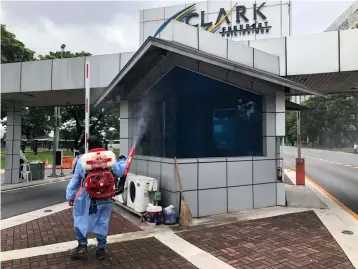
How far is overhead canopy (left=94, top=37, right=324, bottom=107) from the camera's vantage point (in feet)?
21.3

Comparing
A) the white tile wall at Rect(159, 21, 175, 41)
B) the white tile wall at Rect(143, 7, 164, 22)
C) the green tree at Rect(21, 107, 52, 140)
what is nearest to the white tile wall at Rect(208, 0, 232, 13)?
the white tile wall at Rect(143, 7, 164, 22)

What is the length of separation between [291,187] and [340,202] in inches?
101

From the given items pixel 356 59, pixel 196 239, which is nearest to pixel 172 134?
pixel 196 239

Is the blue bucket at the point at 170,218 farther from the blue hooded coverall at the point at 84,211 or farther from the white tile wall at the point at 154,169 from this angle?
the blue hooded coverall at the point at 84,211

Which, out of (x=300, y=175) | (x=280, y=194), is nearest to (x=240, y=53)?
(x=280, y=194)

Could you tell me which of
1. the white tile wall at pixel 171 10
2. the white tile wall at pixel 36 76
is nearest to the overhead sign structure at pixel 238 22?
the white tile wall at pixel 171 10

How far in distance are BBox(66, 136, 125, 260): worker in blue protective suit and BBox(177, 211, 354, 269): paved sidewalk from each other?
1534 millimetres

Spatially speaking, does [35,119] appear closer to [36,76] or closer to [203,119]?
[36,76]

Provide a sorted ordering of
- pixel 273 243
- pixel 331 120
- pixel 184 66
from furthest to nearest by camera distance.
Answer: pixel 331 120
pixel 184 66
pixel 273 243

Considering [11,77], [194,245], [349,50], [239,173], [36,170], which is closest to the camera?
[194,245]

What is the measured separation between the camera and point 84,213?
4.59 meters

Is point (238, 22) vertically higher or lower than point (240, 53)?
higher

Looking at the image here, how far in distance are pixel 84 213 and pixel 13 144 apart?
10140mm

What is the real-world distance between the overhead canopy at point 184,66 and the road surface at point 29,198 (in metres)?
3.56
